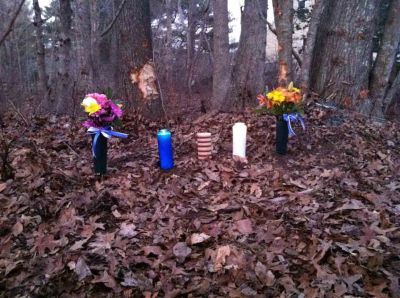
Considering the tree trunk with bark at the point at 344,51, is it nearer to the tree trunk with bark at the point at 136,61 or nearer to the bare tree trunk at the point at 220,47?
the tree trunk with bark at the point at 136,61

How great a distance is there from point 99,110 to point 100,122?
0.44 feet

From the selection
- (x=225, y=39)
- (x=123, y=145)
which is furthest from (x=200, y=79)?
(x=123, y=145)

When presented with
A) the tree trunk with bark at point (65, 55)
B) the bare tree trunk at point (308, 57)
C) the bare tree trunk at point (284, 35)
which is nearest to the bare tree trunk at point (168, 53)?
the tree trunk with bark at point (65, 55)

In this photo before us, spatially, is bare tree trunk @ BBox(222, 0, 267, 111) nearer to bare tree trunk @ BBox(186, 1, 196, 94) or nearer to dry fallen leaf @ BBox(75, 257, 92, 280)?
dry fallen leaf @ BBox(75, 257, 92, 280)

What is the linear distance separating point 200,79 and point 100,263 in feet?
52.9

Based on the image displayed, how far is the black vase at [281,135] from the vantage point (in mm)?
4164

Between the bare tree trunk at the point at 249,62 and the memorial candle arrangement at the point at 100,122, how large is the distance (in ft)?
10.4

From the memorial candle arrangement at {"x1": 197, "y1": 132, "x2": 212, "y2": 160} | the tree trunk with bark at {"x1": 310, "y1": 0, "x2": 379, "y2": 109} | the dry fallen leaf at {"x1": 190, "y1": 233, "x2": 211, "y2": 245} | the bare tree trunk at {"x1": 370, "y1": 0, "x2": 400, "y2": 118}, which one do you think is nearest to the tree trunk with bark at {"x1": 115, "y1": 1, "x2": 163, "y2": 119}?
the memorial candle arrangement at {"x1": 197, "y1": 132, "x2": 212, "y2": 160}

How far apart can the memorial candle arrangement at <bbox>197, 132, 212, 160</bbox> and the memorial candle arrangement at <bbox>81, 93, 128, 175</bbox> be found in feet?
2.91

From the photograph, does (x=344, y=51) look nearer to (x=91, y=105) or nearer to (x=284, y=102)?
(x=284, y=102)

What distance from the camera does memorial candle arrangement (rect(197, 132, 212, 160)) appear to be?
417cm

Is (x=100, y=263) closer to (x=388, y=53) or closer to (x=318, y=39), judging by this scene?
(x=318, y=39)

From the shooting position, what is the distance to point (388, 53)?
20.5 ft

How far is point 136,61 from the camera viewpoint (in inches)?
234
